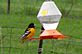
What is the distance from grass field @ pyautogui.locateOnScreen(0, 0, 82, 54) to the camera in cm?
743

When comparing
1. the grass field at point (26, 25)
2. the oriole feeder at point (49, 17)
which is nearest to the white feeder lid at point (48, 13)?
the oriole feeder at point (49, 17)

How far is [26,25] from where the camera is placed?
13156mm

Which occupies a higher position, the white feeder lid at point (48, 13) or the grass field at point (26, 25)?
the white feeder lid at point (48, 13)

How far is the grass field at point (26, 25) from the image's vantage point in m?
7.43

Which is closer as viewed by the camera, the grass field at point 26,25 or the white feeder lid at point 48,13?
the white feeder lid at point 48,13

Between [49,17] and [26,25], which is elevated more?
[49,17]

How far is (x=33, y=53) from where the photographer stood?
7.29m

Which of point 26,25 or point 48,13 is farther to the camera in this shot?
point 26,25

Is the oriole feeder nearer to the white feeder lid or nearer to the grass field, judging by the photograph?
the white feeder lid

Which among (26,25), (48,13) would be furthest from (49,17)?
(26,25)

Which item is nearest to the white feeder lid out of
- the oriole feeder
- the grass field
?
the oriole feeder

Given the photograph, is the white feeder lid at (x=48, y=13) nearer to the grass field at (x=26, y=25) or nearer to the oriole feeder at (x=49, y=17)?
the oriole feeder at (x=49, y=17)

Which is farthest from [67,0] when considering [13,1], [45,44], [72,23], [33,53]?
[33,53]

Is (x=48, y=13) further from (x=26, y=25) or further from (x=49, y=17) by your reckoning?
(x=26, y=25)
